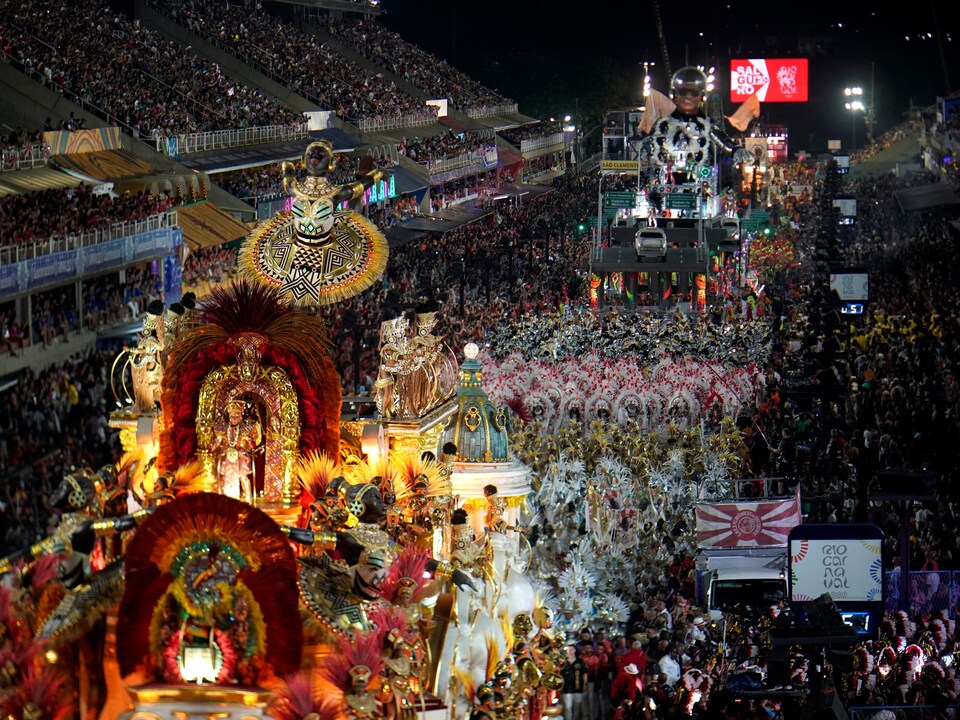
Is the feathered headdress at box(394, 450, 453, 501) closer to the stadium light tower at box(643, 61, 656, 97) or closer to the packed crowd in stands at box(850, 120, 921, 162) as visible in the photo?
the stadium light tower at box(643, 61, 656, 97)

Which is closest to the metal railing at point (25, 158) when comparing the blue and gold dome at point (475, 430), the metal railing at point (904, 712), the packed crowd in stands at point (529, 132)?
the blue and gold dome at point (475, 430)

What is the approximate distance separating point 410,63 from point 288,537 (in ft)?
234

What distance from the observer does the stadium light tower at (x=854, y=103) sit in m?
128

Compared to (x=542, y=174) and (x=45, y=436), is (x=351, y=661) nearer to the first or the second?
(x=45, y=436)

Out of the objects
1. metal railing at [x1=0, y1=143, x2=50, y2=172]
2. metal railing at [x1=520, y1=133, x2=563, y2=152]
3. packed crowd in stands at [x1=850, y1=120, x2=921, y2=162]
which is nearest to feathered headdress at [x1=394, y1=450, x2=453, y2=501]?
metal railing at [x1=0, y1=143, x2=50, y2=172]

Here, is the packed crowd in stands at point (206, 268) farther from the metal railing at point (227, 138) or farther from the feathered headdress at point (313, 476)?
the feathered headdress at point (313, 476)

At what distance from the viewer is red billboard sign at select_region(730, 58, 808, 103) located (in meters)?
124

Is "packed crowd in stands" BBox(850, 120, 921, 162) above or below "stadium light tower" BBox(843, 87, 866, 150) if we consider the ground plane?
below

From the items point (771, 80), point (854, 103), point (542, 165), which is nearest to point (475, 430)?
point (542, 165)

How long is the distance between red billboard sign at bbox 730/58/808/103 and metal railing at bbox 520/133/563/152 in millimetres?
27263

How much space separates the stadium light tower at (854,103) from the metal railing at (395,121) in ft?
193

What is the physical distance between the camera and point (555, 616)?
672 inches

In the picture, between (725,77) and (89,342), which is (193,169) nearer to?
(89,342)

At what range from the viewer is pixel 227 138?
152 feet
